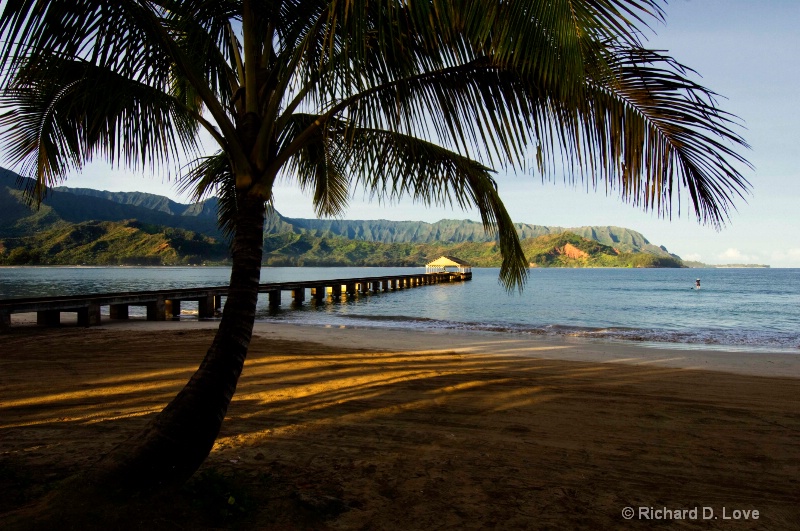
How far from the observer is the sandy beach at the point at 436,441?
8.60ft

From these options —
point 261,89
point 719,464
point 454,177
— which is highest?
point 261,89

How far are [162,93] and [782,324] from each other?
93.3ft

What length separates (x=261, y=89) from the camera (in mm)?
3072

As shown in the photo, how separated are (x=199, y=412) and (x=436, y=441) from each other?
2.09m

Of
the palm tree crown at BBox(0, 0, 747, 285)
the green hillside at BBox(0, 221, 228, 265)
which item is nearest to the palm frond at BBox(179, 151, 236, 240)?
the palm tree crown at BBox(0, 0, 747, 285)

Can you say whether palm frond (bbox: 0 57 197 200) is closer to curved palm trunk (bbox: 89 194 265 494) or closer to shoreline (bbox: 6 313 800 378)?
curved palm trunk (bbox: 89 194 265 494)

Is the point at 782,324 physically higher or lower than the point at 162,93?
Result: lower

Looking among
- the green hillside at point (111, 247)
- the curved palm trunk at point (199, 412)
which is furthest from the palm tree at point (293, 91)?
the green hillside at point (111, 247)

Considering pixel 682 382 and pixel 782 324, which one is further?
pixel 782 324

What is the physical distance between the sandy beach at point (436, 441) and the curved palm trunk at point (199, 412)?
0.19 meters

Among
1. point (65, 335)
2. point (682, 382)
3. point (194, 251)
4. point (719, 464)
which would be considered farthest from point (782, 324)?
point (194, 251)

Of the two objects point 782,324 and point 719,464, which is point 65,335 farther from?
point 782,324

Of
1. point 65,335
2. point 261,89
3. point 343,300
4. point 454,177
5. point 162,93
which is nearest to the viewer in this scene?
point 261,89

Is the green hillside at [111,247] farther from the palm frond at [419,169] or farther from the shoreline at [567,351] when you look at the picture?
the palm frond at [419,169]
